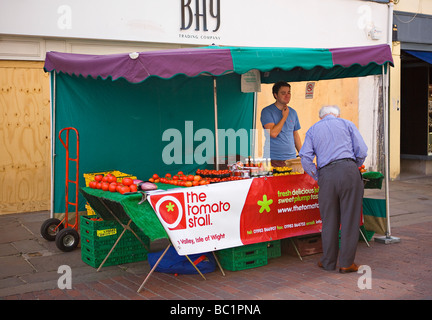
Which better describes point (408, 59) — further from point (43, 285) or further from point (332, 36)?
point (43, 285)

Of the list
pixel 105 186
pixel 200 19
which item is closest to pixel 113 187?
Result: pixel 105 186

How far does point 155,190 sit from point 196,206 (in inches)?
18.2

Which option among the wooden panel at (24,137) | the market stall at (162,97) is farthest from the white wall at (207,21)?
the market stall at (162,97)

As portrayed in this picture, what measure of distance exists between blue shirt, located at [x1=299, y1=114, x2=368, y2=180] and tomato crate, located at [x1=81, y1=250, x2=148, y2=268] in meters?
2.30

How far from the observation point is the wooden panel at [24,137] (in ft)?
29.2

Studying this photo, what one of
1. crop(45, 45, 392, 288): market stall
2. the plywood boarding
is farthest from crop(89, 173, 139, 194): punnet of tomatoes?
the plywood boarding

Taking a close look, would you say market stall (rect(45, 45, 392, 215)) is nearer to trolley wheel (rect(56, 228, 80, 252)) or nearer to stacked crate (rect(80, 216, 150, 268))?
trolley wheel (rect(56, 228, 80, 252))

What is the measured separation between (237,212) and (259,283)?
0.80 m

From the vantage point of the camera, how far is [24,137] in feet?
29.8

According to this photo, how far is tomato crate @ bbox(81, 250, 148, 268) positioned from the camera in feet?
19.8

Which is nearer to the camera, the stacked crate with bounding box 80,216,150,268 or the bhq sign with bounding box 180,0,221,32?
the stacked crate with bounding box 80,216,150,268
